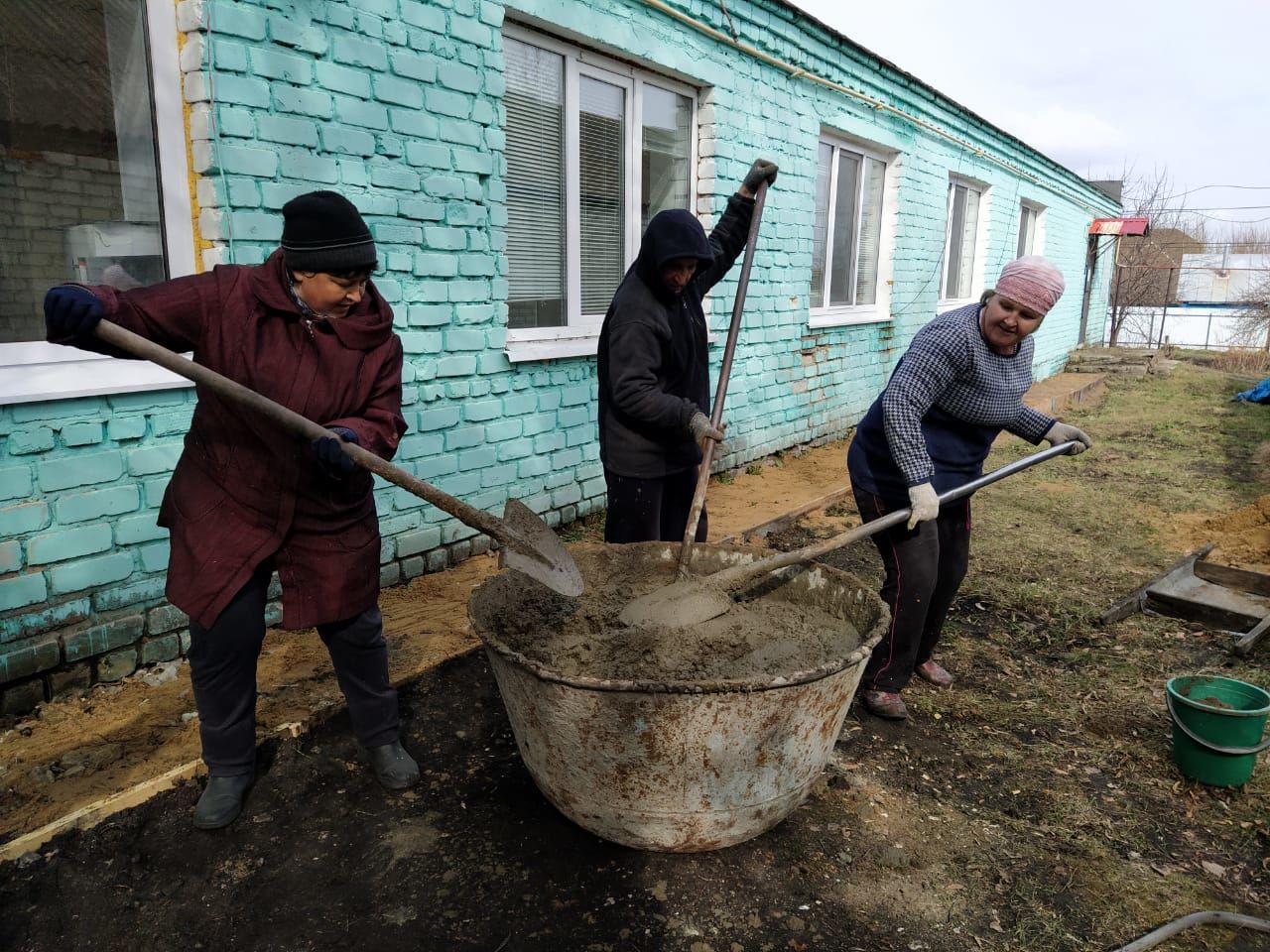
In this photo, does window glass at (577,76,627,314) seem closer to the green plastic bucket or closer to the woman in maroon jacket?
the woman in maroon jacket

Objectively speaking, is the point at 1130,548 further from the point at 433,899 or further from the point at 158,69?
the point at 158,69

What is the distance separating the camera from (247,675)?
97.0 inches

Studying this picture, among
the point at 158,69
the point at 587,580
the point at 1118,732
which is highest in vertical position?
the point at 158,69

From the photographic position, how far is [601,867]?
2.38 m

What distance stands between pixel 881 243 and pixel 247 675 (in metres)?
8.55

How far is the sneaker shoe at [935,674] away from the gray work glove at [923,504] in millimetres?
1010

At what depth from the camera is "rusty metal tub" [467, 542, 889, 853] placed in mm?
1979

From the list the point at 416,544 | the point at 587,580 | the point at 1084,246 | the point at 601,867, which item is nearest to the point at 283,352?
the point at 587,580

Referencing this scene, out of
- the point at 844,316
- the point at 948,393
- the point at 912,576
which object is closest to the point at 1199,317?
the point at 844,316

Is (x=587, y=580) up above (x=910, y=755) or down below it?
above

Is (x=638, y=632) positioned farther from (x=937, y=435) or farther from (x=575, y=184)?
(x=575, y=184)

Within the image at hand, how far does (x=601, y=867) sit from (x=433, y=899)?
475 mm

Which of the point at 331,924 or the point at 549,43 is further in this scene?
the point at 549,43

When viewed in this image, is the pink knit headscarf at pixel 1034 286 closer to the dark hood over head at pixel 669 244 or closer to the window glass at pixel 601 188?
the dark hood over head at pixel 669 244
